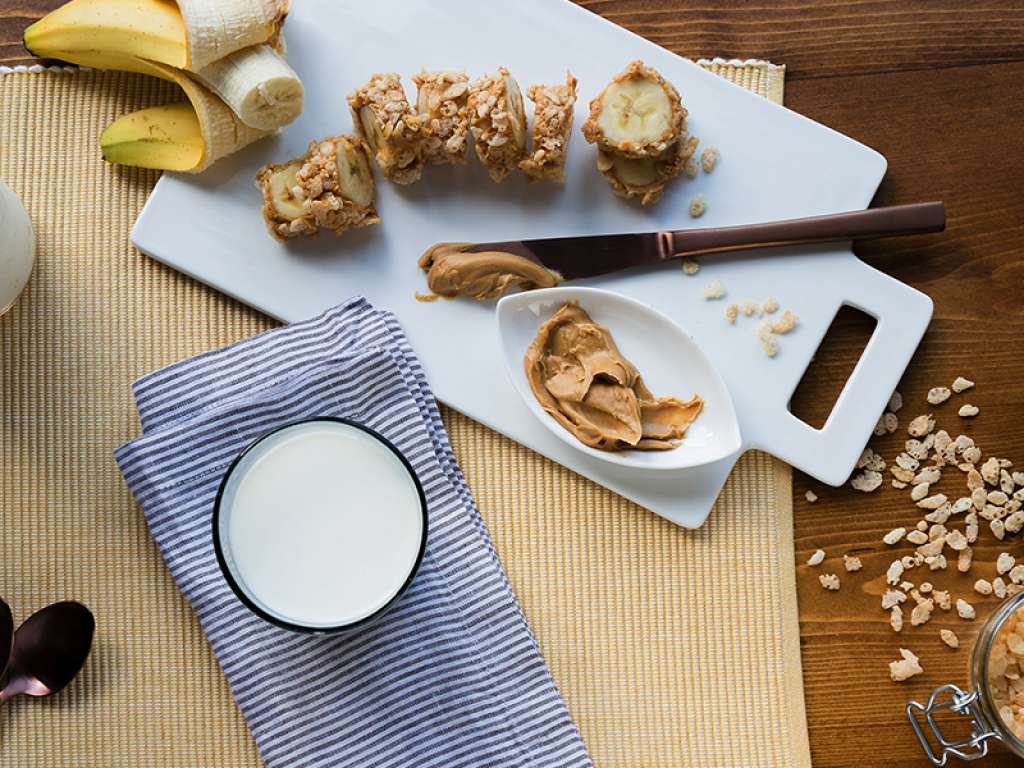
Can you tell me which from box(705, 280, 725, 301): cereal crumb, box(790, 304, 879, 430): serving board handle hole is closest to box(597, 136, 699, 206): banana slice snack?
box(705, 280, 725, 301): cereal crumb

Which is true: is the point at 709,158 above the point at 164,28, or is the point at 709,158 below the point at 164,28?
below

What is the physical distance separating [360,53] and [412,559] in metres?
0.63

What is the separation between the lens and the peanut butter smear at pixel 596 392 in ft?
3.91

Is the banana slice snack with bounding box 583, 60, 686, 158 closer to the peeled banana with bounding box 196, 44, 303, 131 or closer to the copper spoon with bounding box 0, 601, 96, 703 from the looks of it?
the peeled banana with bounding box 196, 44, 303, 131

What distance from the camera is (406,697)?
46.5 inches

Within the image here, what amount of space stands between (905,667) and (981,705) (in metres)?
0.09

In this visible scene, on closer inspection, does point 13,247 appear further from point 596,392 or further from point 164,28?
point 596,392

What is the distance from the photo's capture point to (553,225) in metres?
1.26

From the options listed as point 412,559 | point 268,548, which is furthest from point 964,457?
point 268,548

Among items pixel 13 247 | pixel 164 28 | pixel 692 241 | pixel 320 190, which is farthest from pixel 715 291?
pixel 13 247

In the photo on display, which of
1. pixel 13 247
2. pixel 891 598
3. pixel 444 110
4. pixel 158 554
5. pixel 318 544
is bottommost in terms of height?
pixel 891 598

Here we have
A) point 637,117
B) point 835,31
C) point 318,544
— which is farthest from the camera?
point 835,31

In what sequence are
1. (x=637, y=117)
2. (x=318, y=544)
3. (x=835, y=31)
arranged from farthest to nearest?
(x=835, y=31) < (x=637, y=117) < (x=318, y=544)

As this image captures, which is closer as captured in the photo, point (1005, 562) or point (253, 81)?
point (253, 81)
